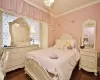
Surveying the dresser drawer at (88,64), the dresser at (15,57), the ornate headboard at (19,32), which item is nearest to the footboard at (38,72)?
the dresser at (15,57)

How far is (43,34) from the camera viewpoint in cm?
418

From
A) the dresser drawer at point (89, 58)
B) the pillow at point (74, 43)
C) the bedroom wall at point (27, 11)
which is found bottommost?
the dresser drawer at point (89, 58)

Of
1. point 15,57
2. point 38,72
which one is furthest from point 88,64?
Result: point 15,57

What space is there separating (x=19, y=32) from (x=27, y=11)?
3.37 feet

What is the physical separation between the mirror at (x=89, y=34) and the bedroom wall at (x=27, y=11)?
1645mm

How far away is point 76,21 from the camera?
363cm

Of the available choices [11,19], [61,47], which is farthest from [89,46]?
[11,19]

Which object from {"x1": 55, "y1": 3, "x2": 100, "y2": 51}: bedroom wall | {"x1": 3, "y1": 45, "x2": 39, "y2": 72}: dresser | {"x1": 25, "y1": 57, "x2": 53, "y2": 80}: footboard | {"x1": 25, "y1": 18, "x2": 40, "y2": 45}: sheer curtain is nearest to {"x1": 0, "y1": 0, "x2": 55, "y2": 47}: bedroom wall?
{"x1": 55, "y1": 3, "x2": 100, "y2": 51}: bedroom wall

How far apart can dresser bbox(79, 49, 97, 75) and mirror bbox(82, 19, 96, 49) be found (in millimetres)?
514

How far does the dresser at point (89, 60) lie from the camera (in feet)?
8.61

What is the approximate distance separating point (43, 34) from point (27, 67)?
2.13m

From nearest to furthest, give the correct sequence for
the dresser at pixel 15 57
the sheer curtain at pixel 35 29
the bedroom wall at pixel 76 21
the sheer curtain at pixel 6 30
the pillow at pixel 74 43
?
the dresser at pixel 15 57
the sheer curtain at pixel 6 30
the bedroom wall at pixel 76 21
the pillow at pixel 74 43
the sheer curtain at pixel 35 29

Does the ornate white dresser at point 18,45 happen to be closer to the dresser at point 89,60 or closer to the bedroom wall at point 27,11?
the bedroom wall at point 27,11

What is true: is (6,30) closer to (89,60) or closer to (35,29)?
(35,29)
